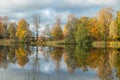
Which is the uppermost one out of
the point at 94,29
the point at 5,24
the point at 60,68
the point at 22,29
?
the point at 5,24

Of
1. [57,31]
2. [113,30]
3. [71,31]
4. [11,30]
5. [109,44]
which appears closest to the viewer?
[113,30]

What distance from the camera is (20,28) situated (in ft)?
310

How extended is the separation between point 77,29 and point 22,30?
19.4 metres

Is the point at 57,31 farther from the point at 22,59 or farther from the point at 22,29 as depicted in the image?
the point at 22,59

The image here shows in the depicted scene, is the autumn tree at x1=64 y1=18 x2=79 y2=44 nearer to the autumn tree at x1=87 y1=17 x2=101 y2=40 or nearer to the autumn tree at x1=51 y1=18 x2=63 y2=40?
the autumn tree at x1=87 y1=17 x2=101 y2=40

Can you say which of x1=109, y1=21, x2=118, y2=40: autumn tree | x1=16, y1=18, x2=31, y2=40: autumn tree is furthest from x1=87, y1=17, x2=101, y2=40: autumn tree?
x1=16, y1=18, x2=31, y2=40: autumn tree

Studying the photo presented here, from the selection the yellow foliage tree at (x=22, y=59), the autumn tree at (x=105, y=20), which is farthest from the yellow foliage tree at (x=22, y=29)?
the yellow foliage tree at (x=22, y=59)

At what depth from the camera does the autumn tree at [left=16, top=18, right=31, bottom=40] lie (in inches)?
3610

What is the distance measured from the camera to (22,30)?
93625 mm

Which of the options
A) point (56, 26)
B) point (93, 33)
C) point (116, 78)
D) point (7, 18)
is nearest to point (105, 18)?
point (93, 33)

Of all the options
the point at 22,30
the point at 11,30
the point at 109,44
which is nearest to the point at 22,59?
the point at 109,44

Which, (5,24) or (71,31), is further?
(5,24)

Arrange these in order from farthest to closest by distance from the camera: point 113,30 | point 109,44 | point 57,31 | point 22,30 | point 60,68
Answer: point 57,31 → point 22,30 → point 109,44 → point 113,30 → point 60,68

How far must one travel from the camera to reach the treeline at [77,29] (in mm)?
77750
